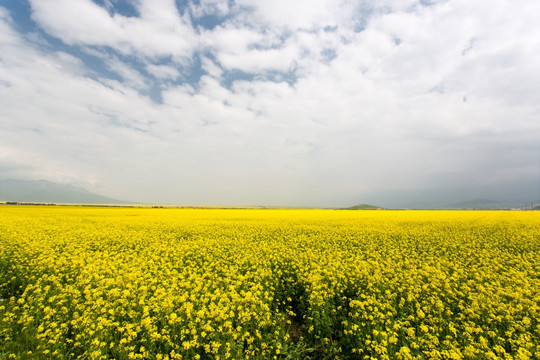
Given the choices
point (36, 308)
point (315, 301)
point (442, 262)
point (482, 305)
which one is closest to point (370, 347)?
point (315, 301)

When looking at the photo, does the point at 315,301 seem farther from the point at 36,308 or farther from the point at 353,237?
the point at 353,237

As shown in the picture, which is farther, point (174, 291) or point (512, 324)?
point (174, 291)

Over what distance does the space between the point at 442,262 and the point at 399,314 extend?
178 inches

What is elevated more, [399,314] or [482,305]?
[482,305]

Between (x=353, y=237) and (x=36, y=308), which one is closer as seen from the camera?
(x=36, y=308)

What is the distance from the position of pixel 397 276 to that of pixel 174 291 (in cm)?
645

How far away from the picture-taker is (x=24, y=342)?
4.88 m

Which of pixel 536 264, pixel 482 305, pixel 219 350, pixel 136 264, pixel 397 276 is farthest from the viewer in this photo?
pixel 536 264

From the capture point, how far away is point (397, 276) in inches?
304

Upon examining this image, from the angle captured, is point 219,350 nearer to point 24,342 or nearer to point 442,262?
point 24,342

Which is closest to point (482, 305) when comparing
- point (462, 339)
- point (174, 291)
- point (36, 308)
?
point (462, 339)

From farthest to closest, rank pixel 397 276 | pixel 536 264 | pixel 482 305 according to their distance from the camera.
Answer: pixel 536 264
pixel 397 276
pixel 482 305

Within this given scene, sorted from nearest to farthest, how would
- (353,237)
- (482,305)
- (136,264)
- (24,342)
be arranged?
(24,342) → (482,305) → (136,264) → (353,237)

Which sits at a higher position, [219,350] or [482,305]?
[482,305]
